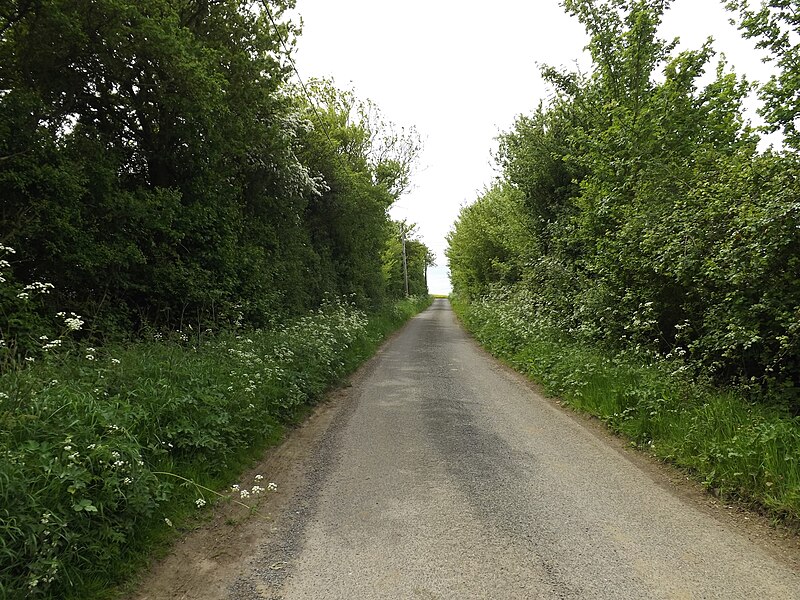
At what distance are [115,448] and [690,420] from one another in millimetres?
5525

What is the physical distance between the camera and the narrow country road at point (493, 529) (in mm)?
2631

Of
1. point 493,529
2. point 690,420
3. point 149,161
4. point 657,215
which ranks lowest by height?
point 493,529

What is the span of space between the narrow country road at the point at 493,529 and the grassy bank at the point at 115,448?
2.31 ft

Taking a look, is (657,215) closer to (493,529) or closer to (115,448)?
(493,529)

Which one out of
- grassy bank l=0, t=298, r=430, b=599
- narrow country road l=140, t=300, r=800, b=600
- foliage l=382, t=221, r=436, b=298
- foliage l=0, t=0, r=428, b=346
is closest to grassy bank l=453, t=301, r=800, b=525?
narrow country road l=140, t=300, r=800, b=600

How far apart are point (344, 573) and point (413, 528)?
2.25 feet

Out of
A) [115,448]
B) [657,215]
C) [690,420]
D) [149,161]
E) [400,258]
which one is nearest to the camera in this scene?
[115,448]

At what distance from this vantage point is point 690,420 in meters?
4.72

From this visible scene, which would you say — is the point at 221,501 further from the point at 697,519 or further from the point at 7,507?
the point at 697,519

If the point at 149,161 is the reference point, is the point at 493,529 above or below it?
below

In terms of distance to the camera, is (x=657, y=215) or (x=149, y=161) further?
(x=149, y=161)

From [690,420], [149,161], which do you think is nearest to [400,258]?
[149,161]

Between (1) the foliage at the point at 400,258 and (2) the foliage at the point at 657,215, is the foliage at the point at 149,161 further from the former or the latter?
(1) the foliage at the point at 400,258

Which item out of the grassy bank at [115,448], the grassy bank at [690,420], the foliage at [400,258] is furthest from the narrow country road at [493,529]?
the foliage at [400,258]
